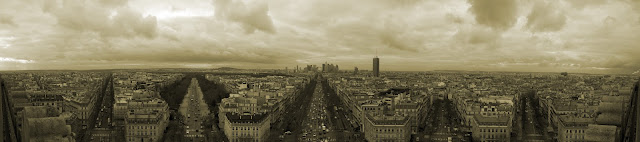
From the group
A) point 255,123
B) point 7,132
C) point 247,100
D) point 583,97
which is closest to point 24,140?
point 7,132

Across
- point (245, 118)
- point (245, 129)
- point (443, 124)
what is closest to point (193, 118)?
point (245, 118)

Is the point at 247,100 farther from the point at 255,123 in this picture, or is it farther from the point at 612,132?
the point at 612,132

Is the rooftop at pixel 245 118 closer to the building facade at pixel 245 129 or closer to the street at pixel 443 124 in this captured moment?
the building facade at pixel 245 129

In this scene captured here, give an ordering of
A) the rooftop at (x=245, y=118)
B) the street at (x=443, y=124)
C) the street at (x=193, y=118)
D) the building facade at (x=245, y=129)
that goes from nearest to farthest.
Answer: the building facade at (x=245, y=129)
the rooftop at (x=245, y=118)
the street at (x=193, y=118)
the street at (x=443, y=124)

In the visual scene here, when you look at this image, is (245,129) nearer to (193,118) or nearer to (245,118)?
(245,118)

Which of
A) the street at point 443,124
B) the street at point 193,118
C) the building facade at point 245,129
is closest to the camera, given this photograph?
the building facade at point 245,129

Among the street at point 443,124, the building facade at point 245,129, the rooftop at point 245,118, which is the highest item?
the rooftop at point 245,118

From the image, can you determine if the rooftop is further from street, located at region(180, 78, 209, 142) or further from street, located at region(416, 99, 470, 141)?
street, located at region(416, 99, 470, 141)

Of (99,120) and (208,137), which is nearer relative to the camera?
(208,137)

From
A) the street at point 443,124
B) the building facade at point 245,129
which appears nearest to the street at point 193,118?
the building facade at point 245,129

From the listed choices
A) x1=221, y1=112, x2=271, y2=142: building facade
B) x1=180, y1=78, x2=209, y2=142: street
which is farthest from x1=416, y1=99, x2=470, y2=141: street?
x1=180, y1=78, x2=209, y2=142: street

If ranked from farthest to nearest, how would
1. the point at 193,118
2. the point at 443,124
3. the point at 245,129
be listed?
the point at 193,118 → the point at 443,124 → the point at 245,129
